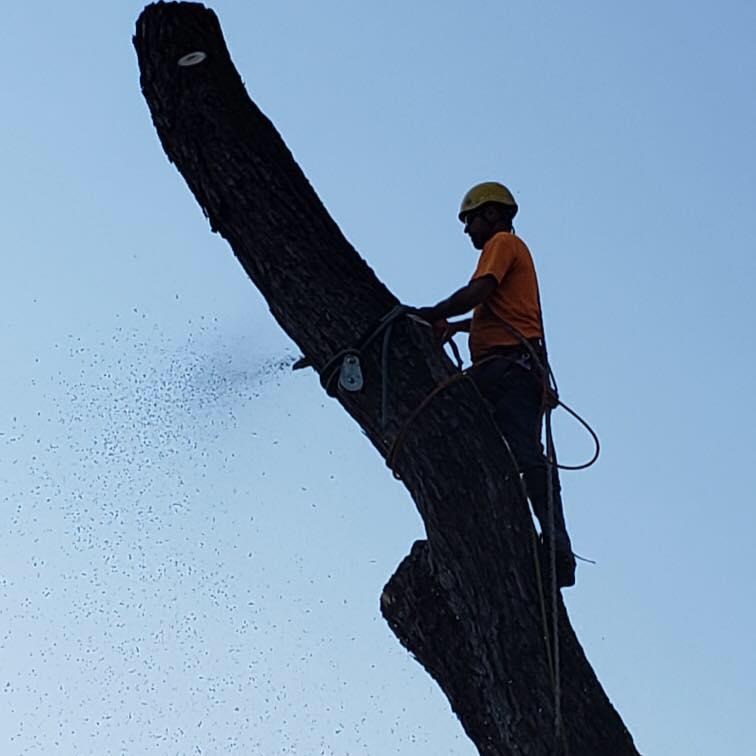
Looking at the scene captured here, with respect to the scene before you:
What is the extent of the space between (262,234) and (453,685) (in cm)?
158

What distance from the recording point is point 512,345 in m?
5.93

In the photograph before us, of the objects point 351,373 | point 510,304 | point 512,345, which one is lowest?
point 351,373

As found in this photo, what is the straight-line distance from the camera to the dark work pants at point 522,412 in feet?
18.2

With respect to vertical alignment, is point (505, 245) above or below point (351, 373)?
above

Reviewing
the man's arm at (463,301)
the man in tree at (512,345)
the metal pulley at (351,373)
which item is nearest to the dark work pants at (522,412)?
the man in tree at (512,345)

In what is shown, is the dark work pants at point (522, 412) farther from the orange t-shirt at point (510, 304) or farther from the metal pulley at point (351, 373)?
the metal pulley at point (351, 373)

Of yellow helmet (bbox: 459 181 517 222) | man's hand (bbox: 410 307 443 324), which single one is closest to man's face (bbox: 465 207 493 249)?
yellow helmet (bbox: 459 181 517 222)

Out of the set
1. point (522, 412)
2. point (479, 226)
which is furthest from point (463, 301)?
point (479, 226)

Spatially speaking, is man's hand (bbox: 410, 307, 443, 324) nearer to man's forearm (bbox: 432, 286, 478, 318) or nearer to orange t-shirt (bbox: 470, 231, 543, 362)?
man's forearm (bbox: 432, 286, 478, 318)

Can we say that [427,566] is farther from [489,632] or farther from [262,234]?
[262,234]

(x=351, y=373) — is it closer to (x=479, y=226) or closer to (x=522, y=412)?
(x=522, y=412)

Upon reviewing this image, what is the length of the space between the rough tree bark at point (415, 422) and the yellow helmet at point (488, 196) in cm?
98

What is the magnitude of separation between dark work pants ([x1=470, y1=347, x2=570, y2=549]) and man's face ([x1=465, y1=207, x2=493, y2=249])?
56 cm

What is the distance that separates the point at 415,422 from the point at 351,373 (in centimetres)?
27
